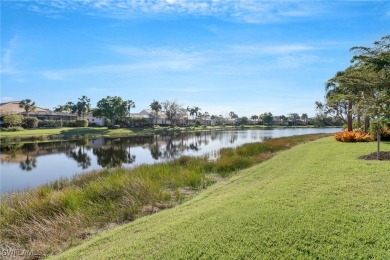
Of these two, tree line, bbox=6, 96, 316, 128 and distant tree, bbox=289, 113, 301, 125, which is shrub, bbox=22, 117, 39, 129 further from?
distant tree, bbox=289, 113, 301, 125

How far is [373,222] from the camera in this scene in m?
4.39

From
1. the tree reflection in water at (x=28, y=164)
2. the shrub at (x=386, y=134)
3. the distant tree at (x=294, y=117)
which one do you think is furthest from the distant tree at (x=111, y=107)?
the distant tree at (x=294, y=117)

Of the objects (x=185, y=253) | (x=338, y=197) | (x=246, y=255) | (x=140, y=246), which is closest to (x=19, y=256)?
(x=140, y=246)

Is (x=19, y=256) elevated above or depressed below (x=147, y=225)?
below

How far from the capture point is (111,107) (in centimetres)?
6975

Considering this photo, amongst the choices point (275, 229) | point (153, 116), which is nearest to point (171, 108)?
point (153, 116)

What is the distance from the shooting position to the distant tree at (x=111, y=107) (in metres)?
69.7

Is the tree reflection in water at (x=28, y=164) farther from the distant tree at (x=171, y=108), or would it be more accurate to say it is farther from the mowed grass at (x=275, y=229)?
the distant tree at (x=171, y=108)

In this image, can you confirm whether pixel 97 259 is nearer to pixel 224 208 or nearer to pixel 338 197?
pixel 224 208

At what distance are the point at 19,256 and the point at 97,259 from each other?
3113mm

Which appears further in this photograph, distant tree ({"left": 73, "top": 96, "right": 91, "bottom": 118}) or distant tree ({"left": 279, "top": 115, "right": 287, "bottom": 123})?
distant tree ({"left": 279, "top": 115, "right": 287, "bottom": 123})

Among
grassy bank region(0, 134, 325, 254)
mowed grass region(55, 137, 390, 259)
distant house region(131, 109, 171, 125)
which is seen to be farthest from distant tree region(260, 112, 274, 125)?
mowed grass region(55, 137, 390, 259)

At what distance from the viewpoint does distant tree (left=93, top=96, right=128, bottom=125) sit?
69.7 metres

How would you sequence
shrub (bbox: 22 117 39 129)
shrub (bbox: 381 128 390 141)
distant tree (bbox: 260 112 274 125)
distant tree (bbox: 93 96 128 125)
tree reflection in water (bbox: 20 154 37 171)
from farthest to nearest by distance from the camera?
distant tree (bbox: 260 112 274 125), distant tree (bbox: 93 96 128 125), shrub (bbox: 22 117 39 129), tree reflection in water (bbox: 20 154 37 171), shrub (bbox: 381 128 390 141)
